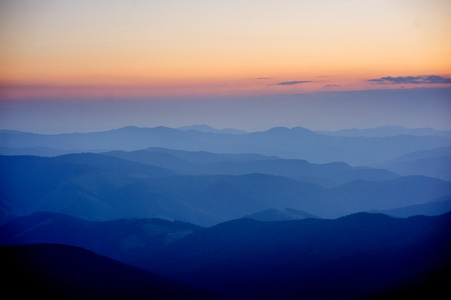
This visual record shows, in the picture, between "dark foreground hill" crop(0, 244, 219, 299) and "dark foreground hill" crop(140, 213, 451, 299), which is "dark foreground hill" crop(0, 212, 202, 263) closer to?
"dark foreground hill" crop(140, 213, 451, 299)

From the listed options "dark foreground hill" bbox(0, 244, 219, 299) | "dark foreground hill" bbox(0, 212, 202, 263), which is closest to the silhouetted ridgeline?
"dark foreground hill" bbox(0, 244, 219, 299)

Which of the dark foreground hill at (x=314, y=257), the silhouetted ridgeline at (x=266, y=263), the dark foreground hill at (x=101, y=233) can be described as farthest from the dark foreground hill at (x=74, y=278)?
the dark foreground hill at (x=101, y=233)

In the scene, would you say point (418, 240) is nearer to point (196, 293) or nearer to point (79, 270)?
point (196, 293)

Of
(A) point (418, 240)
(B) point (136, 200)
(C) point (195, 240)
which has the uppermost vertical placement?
(A) point (418, 240)

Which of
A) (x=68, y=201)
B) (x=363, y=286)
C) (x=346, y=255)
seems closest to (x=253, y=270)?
(x=346, y=255)

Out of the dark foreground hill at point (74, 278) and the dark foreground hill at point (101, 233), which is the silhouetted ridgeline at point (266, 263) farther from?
the dark foreground hill at point (101, 233)
